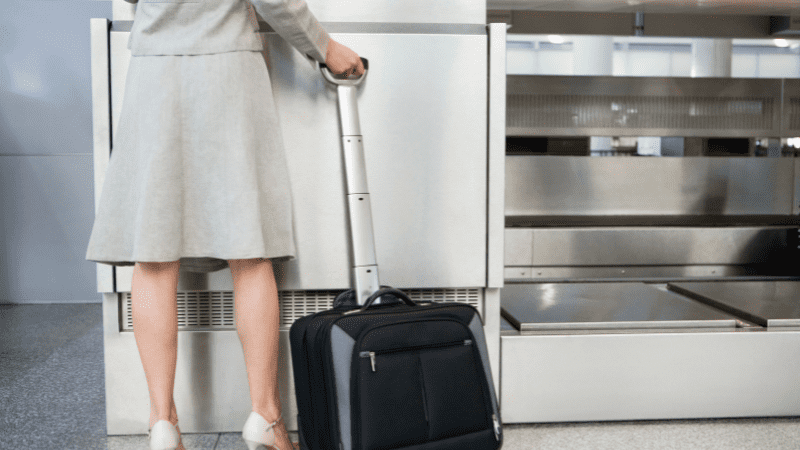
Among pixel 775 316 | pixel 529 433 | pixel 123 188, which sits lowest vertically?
pixel 529 433

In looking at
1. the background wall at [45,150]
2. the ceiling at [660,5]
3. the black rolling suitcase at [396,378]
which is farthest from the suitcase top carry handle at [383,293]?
the background wall at [45,150]

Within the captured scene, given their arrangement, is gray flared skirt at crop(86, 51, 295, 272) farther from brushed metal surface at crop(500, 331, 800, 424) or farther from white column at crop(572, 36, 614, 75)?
white column at crop(572, 36, 614, 75)

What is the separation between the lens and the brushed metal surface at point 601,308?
5.99ft

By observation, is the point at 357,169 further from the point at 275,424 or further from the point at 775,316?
the point at 775,316

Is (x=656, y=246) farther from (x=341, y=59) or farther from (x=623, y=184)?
(x=341, y=59)

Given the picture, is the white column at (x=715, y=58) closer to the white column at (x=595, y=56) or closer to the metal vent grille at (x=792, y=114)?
the white column at (x=595, y=56)

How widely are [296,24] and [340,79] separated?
0.28 m

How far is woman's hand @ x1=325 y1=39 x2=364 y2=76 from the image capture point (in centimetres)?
156

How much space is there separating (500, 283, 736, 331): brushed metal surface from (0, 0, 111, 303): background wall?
Answer: 8.65 ft

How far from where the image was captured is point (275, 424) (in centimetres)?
147

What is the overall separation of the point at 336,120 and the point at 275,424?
776 millimetres

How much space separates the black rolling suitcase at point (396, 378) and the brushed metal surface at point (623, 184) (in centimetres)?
300

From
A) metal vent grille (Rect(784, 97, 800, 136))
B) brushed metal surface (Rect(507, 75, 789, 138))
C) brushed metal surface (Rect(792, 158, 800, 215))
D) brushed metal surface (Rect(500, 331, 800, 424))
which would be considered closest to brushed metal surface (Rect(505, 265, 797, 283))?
brushed metal surface (Rect(792, 158, 800, 215))

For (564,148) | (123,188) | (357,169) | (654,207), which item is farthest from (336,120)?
(654,207)
